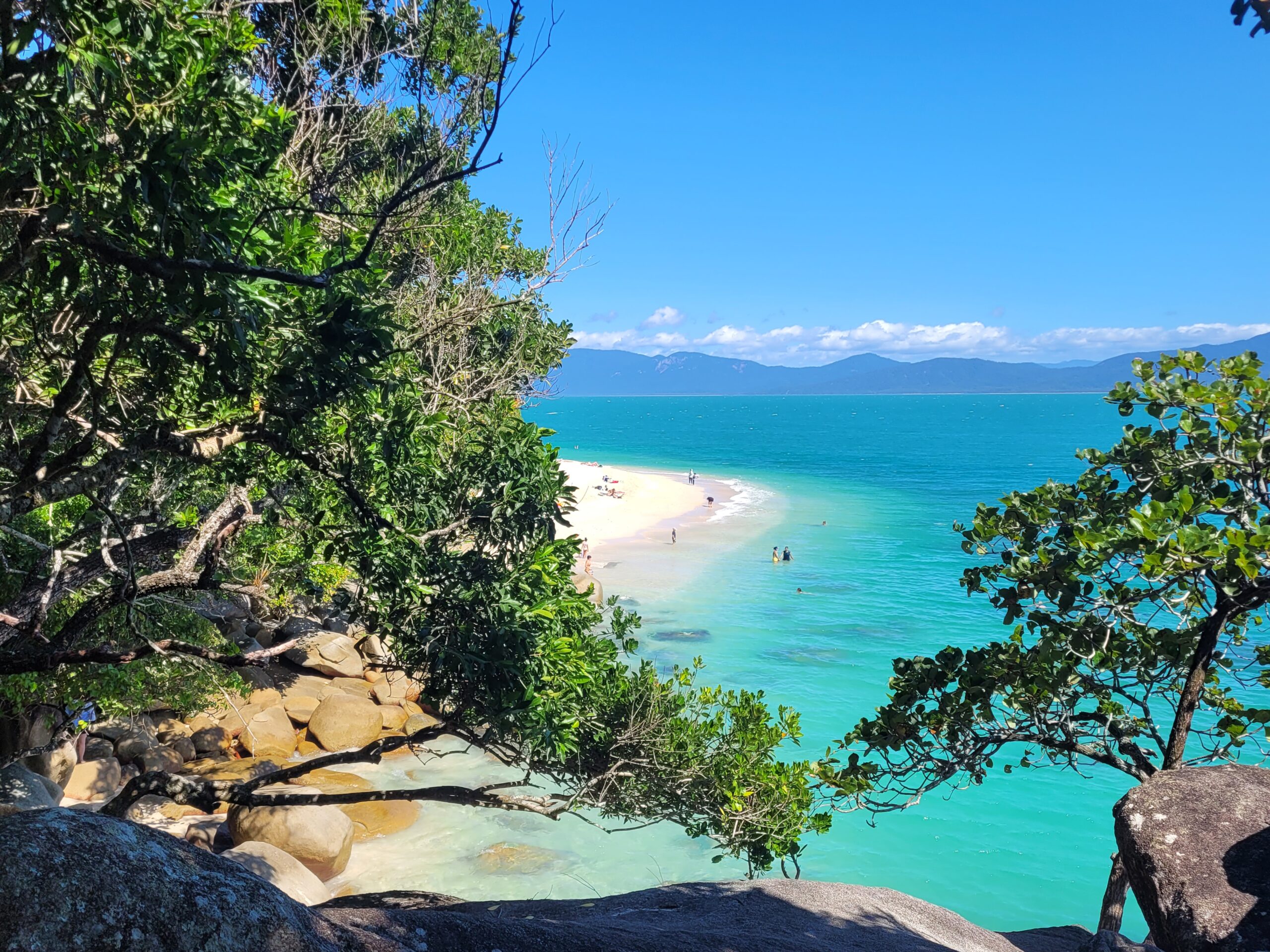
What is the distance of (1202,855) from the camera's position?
20.6ft

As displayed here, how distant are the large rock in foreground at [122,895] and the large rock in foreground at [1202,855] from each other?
6101 millimetres

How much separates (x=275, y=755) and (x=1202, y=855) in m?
19.0

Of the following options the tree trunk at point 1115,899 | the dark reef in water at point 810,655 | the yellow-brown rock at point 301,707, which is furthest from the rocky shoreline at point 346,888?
the dark reef in water at point 810,655

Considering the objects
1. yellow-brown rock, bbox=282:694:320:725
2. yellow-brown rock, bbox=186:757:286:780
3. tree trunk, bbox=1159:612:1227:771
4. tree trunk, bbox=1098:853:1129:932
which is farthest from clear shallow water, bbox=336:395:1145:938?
yellow-brown rock, bbox=186:757:286:780

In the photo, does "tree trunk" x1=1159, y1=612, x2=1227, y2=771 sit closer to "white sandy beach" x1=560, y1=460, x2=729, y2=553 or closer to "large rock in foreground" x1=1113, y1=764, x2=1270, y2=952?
"large rock in foreground" x1=1113, y1=764, x2=1270, y2=952

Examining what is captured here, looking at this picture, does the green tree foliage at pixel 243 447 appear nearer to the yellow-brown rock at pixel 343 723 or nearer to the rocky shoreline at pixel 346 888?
the rocky shoreline at pixel 346 888

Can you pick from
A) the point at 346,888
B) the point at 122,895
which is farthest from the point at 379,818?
the point at 122,895

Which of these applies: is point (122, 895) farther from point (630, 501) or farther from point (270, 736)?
point (630, 501)

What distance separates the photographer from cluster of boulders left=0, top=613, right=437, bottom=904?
12.3 metres

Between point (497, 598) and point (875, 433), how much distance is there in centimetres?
19314

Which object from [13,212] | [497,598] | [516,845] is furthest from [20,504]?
[516,845]

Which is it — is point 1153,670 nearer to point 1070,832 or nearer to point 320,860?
point 320,860

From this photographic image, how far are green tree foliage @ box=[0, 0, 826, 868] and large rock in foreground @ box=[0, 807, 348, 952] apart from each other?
209cm

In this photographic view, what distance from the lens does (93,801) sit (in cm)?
1524
